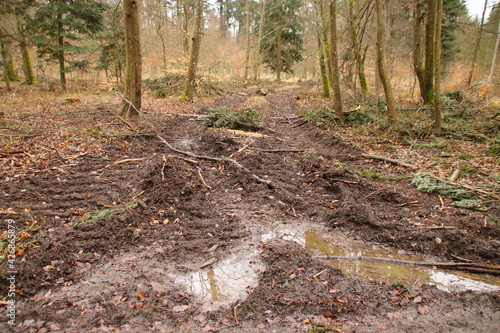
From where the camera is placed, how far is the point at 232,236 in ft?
13.4

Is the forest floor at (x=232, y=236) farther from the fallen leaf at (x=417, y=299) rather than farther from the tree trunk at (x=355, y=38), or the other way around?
the tree trunk at (x=355, y=38)

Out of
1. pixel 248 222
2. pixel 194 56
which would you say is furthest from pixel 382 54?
pixel 194 56

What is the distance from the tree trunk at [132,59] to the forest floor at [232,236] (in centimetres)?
231

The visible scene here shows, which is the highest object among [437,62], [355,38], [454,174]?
[355,38]

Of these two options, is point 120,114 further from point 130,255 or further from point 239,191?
point 130,255

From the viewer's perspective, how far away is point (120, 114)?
32.4ft

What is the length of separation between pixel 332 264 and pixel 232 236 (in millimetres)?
1500

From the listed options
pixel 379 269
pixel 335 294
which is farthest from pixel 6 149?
pixel 379 269

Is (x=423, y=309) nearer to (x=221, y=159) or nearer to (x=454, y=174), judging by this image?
(x=454, y=174)

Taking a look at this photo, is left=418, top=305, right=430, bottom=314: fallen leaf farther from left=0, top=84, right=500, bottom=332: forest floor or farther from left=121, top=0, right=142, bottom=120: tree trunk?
left=121, top=0, right=142, bottom=120: tree trunk

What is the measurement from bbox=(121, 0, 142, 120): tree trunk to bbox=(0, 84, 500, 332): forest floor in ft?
7.59

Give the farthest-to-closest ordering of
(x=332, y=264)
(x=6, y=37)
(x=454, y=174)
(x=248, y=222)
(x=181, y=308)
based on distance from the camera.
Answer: (x=6, y=37) → (x=454, y=174) → (x=248, y=222) → (x=332, y=264) → (x=181, y=308)

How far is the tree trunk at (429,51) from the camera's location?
984cm

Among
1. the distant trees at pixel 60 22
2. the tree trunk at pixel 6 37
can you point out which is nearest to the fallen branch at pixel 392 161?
the tree trunk at pixel 6 37
